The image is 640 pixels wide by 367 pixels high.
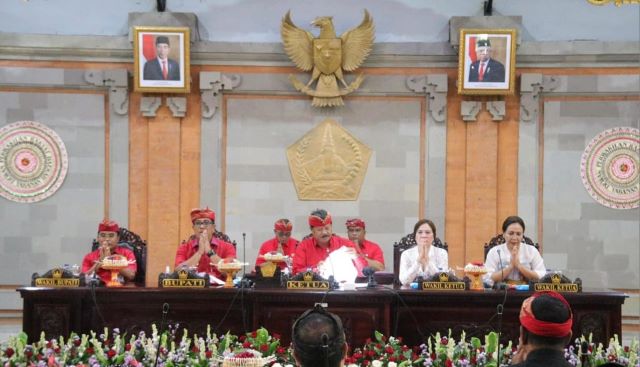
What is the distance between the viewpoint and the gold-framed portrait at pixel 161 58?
8484 millimetres

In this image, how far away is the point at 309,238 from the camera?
283 inches

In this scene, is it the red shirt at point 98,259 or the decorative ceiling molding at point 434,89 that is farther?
the decorative ceiling molding at point 434,89

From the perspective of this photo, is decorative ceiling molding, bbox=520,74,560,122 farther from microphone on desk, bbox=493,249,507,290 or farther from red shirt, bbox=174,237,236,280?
red shirt, bbox=174,237,236,280

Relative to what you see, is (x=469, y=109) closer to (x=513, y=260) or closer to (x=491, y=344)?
(x=513, y=260)

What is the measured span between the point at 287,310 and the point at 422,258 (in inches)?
56.0

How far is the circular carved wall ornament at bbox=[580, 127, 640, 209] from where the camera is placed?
28.9 ft

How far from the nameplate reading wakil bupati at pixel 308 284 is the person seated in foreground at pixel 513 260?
135 cm

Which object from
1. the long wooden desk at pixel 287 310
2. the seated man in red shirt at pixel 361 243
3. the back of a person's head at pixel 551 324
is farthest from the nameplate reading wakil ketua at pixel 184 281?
the back of a person's head at pixel 551 324

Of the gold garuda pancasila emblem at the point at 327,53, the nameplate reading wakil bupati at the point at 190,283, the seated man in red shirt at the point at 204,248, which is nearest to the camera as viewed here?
the nameplate reading wakil bupati at the point at 190,283

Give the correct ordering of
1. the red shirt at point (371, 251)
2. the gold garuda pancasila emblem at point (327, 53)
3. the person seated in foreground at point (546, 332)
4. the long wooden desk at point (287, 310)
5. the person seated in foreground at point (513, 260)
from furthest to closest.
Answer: the gold garuda pancasila emblem at point (327, 53) → the red shirt at point (371, 251) → the person seated in foreground at point (513, 260) → the long wooden desk at point (287, 310) → the person seated in foreground at point (546, 332)

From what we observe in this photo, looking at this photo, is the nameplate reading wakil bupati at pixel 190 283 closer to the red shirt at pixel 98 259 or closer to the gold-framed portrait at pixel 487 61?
the red shirt at pixel 98 259

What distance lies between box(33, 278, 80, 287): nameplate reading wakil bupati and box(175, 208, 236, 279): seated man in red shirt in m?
1.11

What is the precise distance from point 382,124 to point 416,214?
3.38 feet

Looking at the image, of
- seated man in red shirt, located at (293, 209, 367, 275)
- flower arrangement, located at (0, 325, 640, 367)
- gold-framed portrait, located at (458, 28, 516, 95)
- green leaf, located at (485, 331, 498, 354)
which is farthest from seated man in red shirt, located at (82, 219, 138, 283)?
gold-framed portrait, located at (458, 28, 516, 95)
